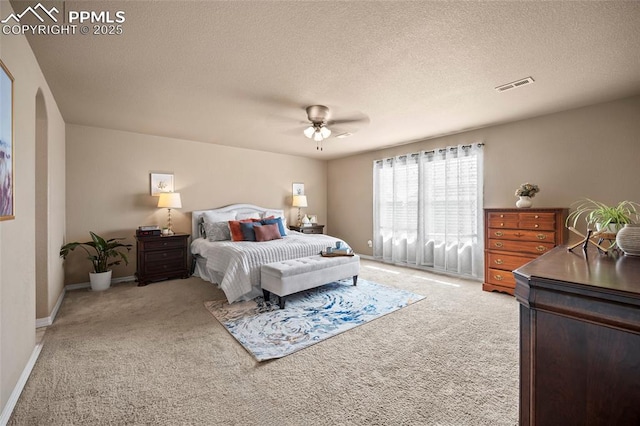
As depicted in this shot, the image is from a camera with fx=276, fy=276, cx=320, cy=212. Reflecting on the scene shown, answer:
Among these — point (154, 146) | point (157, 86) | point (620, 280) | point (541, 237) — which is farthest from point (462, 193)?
point (154, 146)

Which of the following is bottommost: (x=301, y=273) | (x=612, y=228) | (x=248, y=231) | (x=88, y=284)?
(x=88, y=284)

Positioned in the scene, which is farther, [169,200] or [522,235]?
[169,200]

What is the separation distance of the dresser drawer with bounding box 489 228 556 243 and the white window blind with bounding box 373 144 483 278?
0.52m

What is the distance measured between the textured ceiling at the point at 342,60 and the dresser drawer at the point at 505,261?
195 centimetres

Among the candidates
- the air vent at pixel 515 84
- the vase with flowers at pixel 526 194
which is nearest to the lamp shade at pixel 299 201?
the vase with flowers at pixel 526 194

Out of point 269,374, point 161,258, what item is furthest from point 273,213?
point 269,374

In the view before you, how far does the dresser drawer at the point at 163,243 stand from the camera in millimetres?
4316

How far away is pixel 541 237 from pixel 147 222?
19.5 ft

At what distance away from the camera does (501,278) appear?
383 cm

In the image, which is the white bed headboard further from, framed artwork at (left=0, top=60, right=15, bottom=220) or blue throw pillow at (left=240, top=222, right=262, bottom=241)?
framed artwork at (left=0, top=60, right=15, bottom=220)

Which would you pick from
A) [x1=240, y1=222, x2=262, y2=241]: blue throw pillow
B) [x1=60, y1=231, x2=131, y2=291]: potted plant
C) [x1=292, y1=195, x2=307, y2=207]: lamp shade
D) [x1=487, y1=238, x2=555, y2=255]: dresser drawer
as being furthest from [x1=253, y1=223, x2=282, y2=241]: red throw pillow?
[x1=487, y1=238, x2=555, y2=255]: dresser drawer

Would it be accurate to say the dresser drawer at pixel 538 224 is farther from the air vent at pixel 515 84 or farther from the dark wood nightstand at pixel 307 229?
the dark wood nightstand at pixel 307 229

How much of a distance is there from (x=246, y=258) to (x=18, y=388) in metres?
2.07

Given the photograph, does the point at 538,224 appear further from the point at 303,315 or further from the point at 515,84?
the point at 303,315
